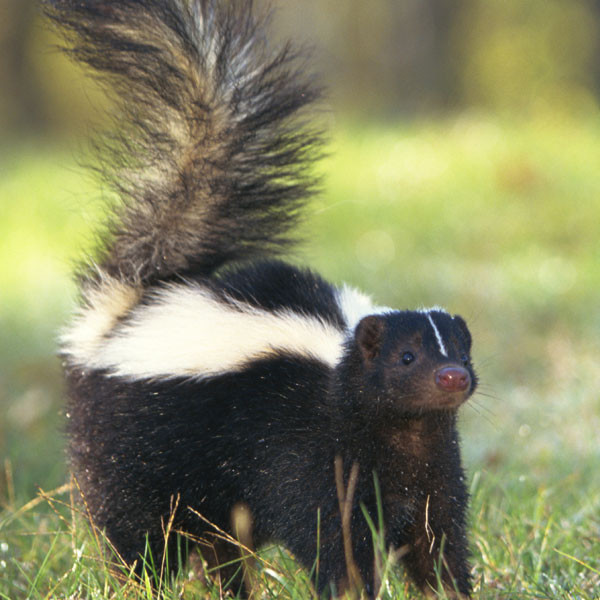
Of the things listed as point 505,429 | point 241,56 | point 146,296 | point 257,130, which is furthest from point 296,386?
point 505,429

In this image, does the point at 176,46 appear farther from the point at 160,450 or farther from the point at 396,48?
the point at 396,48

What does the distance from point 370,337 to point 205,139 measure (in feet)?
3.77

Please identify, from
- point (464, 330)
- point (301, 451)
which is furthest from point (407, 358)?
point (301, 451)

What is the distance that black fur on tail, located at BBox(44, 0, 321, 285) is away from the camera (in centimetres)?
400

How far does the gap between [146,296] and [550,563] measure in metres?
1.85

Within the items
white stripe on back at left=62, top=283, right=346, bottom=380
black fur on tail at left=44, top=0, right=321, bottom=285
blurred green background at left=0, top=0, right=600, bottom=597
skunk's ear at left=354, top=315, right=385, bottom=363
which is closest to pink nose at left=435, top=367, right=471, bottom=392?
skunk's ear at left=354, top=315, right=385, bottom=363

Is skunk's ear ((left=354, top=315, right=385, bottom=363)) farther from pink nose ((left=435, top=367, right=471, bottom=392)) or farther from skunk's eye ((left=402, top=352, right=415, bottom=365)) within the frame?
pink nose ((left=435, top=367, right=471, bottom=392))

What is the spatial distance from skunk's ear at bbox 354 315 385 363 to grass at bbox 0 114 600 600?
0.61 meters

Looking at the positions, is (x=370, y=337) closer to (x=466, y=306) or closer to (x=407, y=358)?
(x=407, y=358)

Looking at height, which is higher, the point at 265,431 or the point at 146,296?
the point at 146,296

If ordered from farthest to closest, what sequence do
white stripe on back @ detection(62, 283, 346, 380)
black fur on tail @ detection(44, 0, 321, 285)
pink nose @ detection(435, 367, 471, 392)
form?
black fur on tail @ detection(44, 0, 321, 285) → white stripe on back @ detection(62, 283, 346, 380) → pink nose @ detection(435, 367, 471, 392)

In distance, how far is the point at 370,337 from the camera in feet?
11.3

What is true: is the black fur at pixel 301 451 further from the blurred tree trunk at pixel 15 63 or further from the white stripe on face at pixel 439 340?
the blurred tree trunk at pixel 15 63

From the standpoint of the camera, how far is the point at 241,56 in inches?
161
